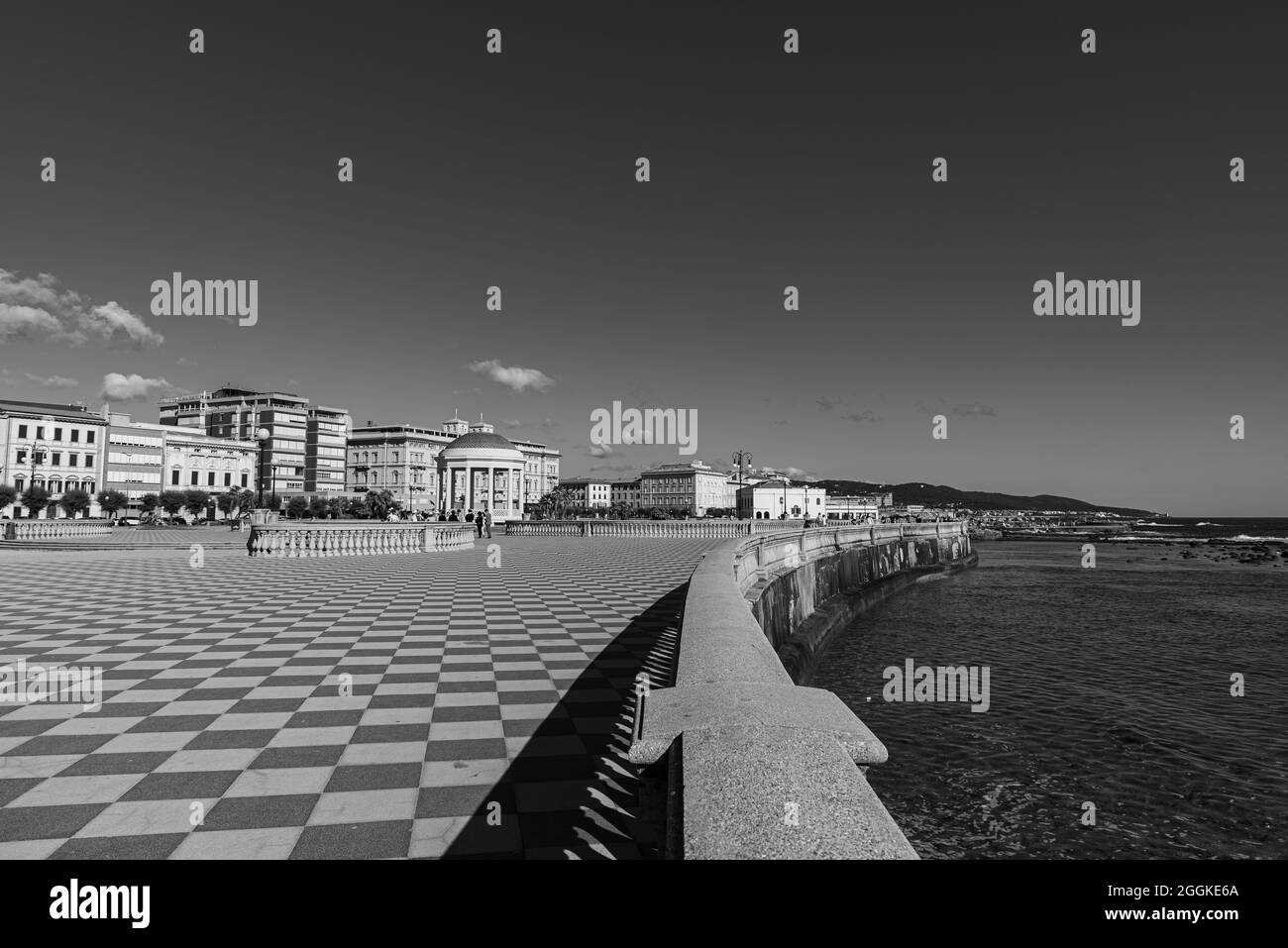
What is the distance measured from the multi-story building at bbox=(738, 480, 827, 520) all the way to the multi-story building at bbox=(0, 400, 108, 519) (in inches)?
4666

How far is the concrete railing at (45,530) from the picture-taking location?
3747 cm

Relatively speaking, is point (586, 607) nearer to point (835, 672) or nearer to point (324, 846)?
point (835, 672)

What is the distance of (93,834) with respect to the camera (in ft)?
13.7

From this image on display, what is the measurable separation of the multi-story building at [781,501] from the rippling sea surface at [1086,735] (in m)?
144

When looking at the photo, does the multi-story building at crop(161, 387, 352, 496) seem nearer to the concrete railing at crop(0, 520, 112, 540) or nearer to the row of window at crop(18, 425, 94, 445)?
the row of window at crop(18, 425, 94, 445)

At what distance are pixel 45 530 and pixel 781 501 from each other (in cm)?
14887

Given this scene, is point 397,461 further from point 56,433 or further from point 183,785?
point 183,785

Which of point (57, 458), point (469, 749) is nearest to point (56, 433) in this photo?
point (57, 458)

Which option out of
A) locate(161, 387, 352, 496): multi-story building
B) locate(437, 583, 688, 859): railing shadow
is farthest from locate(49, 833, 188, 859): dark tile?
locate(161, 387, 352, 496): multi-story building

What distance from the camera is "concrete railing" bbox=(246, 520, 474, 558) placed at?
26219mm

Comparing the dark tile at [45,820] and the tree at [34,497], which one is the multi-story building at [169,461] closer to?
the tree at [34,497]

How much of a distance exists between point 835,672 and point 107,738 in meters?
15.1

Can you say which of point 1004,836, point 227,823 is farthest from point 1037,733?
point 227,823
